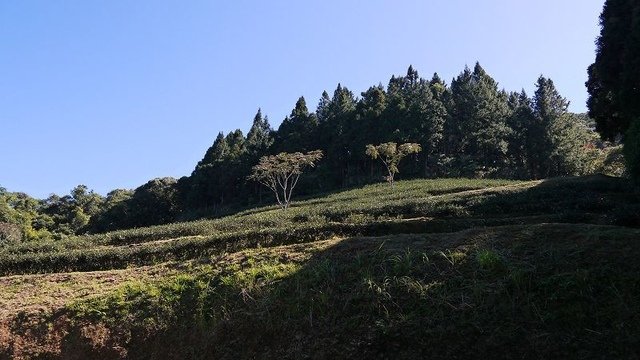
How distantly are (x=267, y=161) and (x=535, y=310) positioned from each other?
38012 mm

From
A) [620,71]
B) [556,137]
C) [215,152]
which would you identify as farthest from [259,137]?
[620,71]

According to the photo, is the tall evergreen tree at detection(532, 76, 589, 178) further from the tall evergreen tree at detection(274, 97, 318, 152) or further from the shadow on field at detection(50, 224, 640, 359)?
the shadow on field at detection(50, 224, 640, 359)

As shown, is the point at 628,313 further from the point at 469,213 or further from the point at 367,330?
the point at 469,213

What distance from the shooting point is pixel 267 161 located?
145 feet

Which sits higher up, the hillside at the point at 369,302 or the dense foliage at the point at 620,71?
the dense foliage at the point at 620,71

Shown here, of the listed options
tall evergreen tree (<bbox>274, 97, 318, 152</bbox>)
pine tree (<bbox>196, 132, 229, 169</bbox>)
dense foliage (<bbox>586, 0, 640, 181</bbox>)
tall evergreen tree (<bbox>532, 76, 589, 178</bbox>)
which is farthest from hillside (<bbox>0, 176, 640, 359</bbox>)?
pine tree (<bbox>196, 132, 229, 169</bbox>)

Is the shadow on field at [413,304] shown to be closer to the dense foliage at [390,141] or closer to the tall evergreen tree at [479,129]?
the dense foliage at [390,141]

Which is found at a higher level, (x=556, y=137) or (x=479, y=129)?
(x=479, y=129)

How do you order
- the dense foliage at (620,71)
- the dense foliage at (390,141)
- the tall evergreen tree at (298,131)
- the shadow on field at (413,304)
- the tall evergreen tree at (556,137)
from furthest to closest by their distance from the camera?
1. the tall evergreen tree at (298,131)
2. the dense foliage at (390,141)
3. the tall evergreen tree at (556,137)
4. the dense foliage at (620,71)
5. the shadow on field at (413,304)

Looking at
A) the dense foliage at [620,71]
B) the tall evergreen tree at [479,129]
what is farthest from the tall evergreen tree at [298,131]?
the dense foliage at [620,71]

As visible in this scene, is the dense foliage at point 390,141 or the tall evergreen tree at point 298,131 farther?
the tall evergreen tree at point 298,131

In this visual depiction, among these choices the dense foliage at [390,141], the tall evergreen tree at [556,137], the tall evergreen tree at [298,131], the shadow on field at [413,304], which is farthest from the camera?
the tall evergreen tree at [298,131]

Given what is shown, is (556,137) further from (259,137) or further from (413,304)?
(413,304)

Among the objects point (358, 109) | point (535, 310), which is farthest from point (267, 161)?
point (535, 310)
